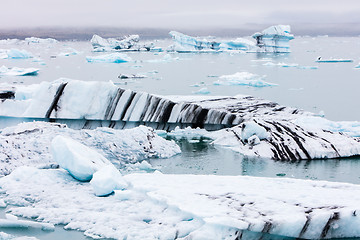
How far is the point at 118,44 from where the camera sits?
39.3 metres

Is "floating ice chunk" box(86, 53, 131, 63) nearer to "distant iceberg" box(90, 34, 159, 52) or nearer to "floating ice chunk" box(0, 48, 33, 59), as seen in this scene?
"floating ice chunk" box(0, 48, 33, 59)

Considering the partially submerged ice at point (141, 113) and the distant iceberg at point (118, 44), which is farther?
the distant iceberg at point (118, 44)

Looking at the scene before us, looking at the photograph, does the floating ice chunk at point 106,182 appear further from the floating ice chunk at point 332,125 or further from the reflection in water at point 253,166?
the floating ice chunk at point 332,125

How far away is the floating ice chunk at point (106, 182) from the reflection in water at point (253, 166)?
1.28 metres

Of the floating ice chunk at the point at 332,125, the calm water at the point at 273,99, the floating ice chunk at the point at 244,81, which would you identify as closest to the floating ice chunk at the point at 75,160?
the calm water at the point at 273,99

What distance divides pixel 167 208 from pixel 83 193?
0.99 m

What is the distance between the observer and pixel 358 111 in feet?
33.3

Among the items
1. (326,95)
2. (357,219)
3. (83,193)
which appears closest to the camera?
(357,219)

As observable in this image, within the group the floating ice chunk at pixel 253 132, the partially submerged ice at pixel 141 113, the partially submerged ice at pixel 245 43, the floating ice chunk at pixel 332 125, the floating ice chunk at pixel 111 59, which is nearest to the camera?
the floating ice chunk at pixel 253 132

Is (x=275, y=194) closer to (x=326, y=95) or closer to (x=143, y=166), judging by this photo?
(x=143, y=166)

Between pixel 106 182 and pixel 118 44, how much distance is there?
36196 mm

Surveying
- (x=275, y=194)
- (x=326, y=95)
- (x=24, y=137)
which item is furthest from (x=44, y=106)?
(x=326, y=95)

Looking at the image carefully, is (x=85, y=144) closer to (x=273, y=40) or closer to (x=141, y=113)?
(x=141, y=113)

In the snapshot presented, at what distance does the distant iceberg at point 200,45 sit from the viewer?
36219 mm
